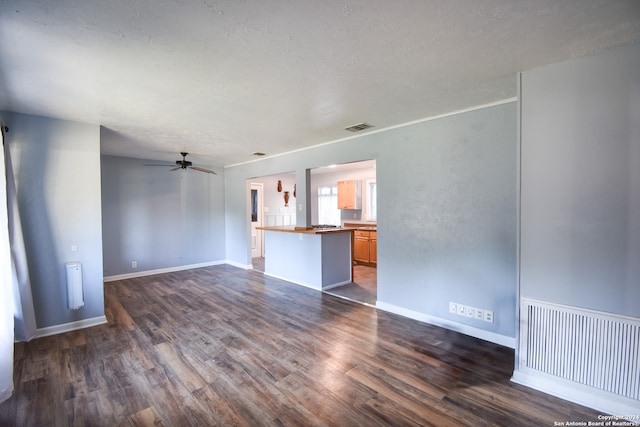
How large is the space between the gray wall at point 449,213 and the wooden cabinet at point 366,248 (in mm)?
2846

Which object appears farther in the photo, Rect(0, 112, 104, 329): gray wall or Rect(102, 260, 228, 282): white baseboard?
Rect(102, 260, 228, 282): white baseboard

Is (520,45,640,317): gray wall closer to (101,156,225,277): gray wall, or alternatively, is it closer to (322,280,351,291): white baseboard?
(322,280,351,291): white baseboard

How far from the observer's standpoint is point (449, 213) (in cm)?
321

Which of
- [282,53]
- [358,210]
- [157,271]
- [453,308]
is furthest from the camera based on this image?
[358,210]

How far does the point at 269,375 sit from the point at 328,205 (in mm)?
6361

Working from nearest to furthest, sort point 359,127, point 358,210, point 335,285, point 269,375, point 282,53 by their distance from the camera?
point 282,53, point 269,375, point 359,127, point 335,285, point 358,210

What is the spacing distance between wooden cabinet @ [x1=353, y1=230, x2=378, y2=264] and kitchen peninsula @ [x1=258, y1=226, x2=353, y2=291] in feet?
5.01

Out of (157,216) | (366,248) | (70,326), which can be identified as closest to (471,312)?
(366,248)

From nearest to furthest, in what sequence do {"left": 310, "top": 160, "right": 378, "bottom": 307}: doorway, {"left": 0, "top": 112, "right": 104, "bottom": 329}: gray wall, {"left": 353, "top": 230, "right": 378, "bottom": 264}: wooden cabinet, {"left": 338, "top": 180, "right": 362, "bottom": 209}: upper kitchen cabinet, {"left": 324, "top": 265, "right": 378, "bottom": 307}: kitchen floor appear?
{"left": 0, "top": 112, "right": 104, "bottom": 329}: gray wall → {"left": 324, "top": 265, "right": 378, "bottom": 307}: kitchen floor → {"left": 310, "top": 160, "right": 378, "bottom": 307}: doorway → {"left": 353, "top": 230, "right": 378, "bottom": 264}: wooden cabinet → {"left": 338, "top": 180, "right": 362, "bottom": 209}: upper kitchen cabinet

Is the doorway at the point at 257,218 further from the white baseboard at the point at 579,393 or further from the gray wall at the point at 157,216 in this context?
the white baseboard at the point at 579,393

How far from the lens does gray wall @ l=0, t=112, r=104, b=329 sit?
10.1 ft

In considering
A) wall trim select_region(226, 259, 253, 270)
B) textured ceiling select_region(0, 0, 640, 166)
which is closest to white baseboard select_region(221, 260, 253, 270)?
wall trim select_region(226, 259, 253, 270)

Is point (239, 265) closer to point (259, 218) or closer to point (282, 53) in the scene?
point (259, 218)

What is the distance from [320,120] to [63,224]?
3217 millimetres
